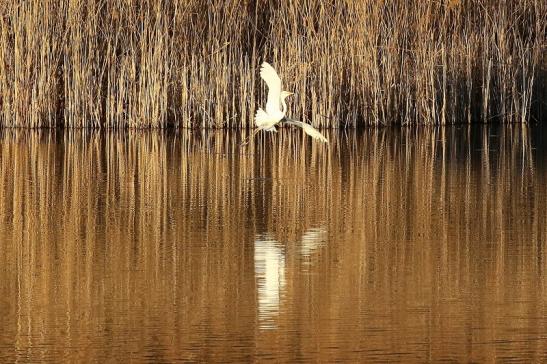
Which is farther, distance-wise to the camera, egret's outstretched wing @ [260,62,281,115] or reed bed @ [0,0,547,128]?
reed bed @ [0,0,547,128]

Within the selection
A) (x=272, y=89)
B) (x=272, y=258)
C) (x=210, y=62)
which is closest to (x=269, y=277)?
(x=272, y=258)

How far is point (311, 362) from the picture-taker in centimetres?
480

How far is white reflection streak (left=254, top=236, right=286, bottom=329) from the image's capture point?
5.52m

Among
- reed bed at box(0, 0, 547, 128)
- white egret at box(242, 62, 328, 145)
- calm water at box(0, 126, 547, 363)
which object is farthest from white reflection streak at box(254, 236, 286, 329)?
reed bed at box(0, 0, 547, 128)

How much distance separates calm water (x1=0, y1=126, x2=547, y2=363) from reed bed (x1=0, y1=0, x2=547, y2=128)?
2807 millimetres

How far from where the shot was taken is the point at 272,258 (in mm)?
6715

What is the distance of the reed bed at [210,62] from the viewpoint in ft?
47.2

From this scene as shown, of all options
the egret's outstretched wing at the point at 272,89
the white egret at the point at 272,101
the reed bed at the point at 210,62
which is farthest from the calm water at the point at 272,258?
the reed bed at the point at 210,62

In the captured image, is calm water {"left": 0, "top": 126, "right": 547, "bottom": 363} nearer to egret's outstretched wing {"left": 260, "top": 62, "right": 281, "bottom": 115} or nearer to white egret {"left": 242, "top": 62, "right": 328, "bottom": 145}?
white egret {"left": 242, "top": 62, "right": 328, "bottom": 145}

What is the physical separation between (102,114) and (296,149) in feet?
9.93

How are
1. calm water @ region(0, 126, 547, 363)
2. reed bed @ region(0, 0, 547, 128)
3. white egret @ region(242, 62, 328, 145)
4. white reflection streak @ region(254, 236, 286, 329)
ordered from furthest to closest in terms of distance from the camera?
reed bed @ region(0, 0, 547, 128) → white egret @ region(242, 62, 328, 145) → white reflection streak @ region(254, 236, 286, 329) → calm water @ region(0, 126, 547, 363)

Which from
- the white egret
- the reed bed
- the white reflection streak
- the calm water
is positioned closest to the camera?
the calm water

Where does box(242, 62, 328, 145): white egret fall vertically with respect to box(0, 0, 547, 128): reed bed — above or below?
below

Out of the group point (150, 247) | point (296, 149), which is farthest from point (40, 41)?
point (150, 247)
